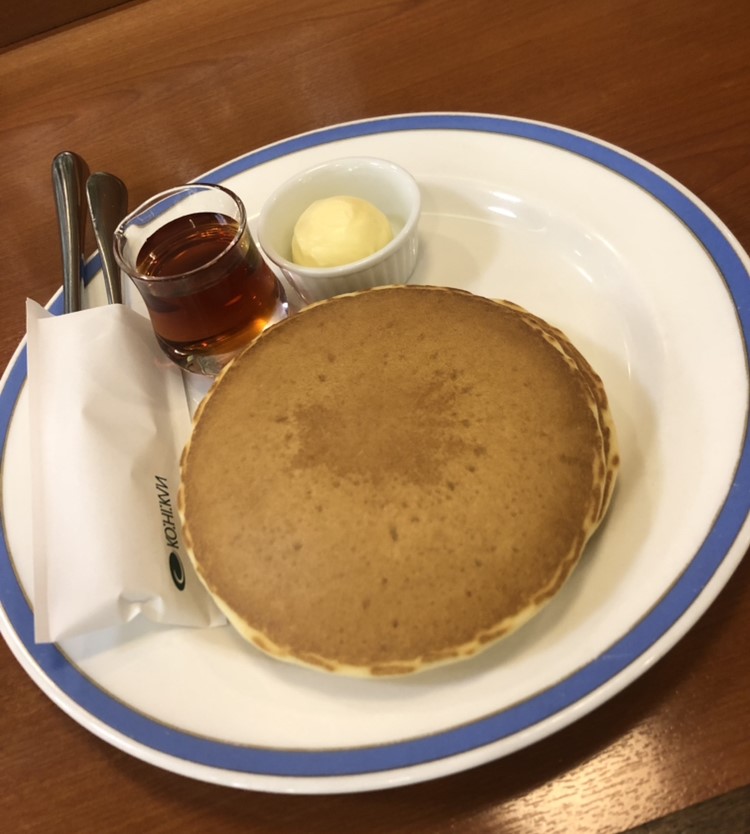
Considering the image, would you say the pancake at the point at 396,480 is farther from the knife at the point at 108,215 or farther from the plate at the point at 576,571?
the knife at the point at 108,215

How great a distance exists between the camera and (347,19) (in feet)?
5.04

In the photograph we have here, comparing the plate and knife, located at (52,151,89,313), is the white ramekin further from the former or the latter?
knife, located at (52,151,89,313)

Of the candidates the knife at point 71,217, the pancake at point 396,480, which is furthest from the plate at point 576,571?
the knife at point 71,217

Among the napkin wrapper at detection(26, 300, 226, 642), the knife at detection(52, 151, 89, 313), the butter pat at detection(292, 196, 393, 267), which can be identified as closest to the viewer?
the napkin wrapper at detection(26, 300, 226, 642)

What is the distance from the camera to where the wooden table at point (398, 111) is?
2.29ft

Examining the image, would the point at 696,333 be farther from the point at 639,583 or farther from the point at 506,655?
the point at 506,655

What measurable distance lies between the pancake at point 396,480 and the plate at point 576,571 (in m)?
0.05

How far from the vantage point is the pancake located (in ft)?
2.39

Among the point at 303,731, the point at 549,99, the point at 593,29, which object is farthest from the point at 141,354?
the point at 593,29

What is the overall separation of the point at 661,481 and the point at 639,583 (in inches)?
5.6

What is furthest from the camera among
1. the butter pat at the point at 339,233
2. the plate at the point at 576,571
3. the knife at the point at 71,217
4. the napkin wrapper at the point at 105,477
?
the knife at the point at 71,217

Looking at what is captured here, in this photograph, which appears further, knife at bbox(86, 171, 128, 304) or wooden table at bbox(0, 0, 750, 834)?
knife at bbox(86, 171, 128, 304)

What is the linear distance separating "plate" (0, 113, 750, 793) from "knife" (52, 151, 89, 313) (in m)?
0.15

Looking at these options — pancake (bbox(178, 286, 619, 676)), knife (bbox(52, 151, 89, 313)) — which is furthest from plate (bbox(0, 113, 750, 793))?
knife (bbox(52, 151, 89, 313))
